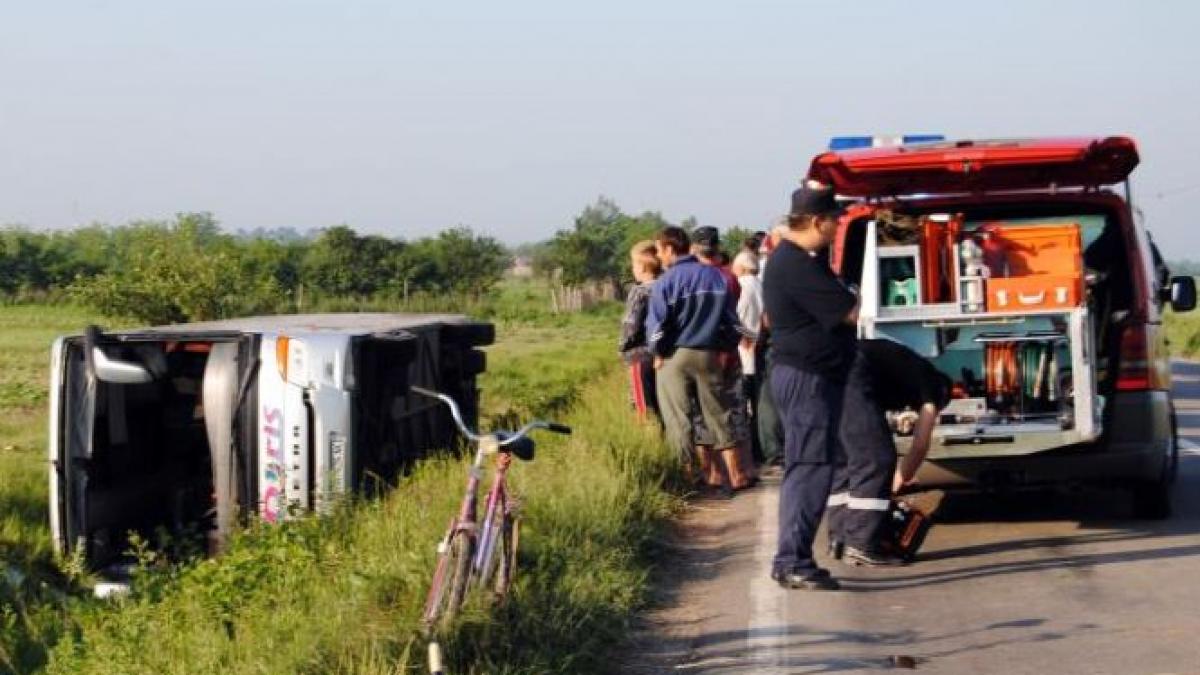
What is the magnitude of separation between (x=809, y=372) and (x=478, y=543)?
236cm

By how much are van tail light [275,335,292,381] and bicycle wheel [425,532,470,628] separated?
11.2ft

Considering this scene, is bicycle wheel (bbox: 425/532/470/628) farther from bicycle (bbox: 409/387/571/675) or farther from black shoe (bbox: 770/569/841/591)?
black shoe (bbox: 770/569/841/591)

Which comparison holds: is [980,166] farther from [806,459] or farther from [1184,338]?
[1184,338]

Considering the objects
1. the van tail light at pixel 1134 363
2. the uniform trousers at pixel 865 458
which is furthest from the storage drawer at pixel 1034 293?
the uniform trousers at pixel 865 458

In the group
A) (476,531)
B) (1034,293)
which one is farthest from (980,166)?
(476,531)

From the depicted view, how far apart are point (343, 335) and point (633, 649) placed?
335 centimetres

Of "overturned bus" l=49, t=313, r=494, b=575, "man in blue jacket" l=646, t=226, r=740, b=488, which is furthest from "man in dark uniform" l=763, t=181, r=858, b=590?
"man in blue jacket" l=646, t=226, r=740, b=488

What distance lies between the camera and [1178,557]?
954 centimetres

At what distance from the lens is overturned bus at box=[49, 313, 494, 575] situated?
1014 centimetres

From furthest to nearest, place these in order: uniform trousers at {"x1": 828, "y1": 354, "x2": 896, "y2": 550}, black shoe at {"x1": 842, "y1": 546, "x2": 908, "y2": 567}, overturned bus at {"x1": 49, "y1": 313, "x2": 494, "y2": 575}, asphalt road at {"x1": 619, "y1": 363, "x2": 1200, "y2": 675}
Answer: overturned bus at {"x1": 49, "y1": 313, "x2": 494, "y2": 575} → black shoe at {"x1": 842, "y1": 546, "x2": 908, "y2": 567} → uniform trousers at {"x1": 828, "y1": 354, "x2": 896, "y2": 550} → asphalt road at {"x1": 619, "y1": 363, "x2": 1200, "y2": 675}

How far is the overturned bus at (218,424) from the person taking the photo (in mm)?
10141

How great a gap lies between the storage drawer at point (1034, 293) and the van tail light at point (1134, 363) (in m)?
0.48

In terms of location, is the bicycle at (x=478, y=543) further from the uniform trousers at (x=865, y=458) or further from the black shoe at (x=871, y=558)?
the black shoe at (x=871, y=558)

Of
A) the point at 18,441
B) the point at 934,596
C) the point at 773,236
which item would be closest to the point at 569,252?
the point at 18,441
